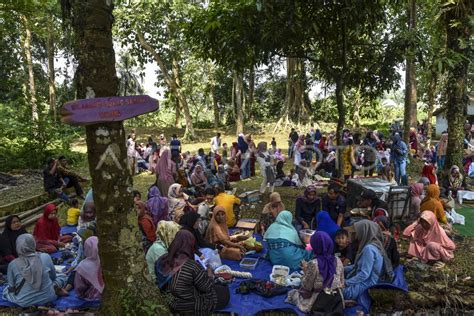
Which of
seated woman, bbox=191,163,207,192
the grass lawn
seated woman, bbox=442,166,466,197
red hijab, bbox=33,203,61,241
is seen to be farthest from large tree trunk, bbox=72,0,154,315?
seated woman, bbox=442,166,466,197

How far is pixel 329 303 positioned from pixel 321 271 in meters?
0.33

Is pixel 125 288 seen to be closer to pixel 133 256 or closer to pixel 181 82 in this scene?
pixel 133 256

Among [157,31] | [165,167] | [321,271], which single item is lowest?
[321,271]

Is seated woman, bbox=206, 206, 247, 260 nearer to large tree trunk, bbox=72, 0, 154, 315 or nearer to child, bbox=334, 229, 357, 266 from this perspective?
child, bbox=334, 229, 357, 266

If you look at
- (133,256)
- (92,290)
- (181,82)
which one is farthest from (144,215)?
(181,82)

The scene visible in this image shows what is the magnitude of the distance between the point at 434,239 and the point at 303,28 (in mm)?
4402

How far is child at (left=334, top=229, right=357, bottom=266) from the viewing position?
17.0 ft

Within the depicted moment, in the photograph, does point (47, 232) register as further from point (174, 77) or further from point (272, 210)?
point (174, 77)

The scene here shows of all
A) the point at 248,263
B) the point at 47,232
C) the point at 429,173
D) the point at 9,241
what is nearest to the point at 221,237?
the point at 248,263

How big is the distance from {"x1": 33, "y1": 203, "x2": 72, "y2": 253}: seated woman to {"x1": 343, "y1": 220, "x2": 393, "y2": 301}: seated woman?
4665mm

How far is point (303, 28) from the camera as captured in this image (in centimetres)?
790

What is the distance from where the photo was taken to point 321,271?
14.0 feet

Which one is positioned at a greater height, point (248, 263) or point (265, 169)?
point (265, 169)

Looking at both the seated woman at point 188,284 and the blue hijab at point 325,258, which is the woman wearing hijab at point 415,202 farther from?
the seated woman at point 188,284
